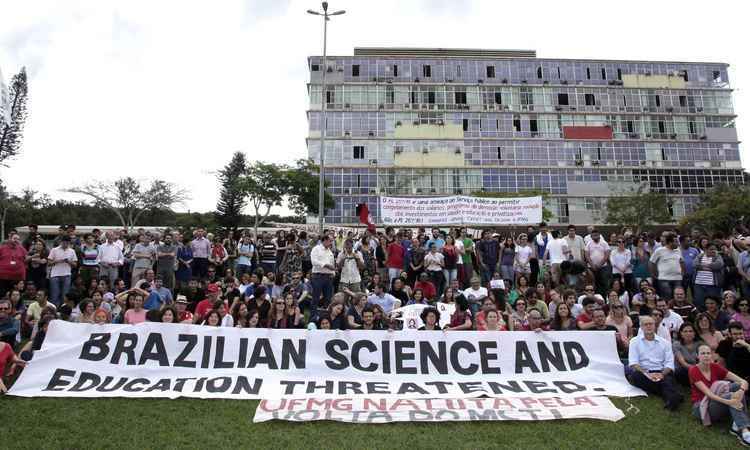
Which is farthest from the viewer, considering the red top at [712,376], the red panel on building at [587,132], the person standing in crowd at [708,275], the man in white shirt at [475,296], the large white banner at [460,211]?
the red panel on building at [587,132]

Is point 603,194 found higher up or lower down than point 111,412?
higher up

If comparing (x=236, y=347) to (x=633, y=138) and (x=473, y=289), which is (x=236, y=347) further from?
(x=633, y=138)

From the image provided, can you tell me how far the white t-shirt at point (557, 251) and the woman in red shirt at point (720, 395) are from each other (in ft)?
19.6

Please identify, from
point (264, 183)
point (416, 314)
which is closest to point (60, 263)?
point (416, 314)

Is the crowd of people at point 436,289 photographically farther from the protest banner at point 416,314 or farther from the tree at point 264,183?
the tree at point 264,183

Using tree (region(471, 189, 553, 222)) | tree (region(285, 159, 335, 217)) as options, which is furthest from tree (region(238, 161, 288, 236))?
tree (region(471, 189, 553, 222))

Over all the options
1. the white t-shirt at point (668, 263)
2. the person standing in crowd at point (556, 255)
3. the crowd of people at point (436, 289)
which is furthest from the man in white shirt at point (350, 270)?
the white t-shirt at point (668, 263)

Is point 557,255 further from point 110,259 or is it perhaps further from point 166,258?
point 110,259

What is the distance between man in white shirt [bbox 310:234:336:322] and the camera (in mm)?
10977

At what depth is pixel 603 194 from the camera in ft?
184

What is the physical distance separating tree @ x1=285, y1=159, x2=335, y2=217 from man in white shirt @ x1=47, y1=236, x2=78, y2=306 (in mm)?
32518

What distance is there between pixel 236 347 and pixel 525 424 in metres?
4.53

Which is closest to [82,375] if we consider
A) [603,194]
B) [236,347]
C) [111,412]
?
[111,412]

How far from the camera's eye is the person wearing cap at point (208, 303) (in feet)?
30.9
